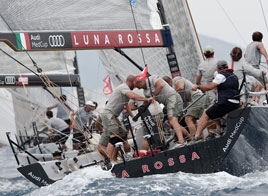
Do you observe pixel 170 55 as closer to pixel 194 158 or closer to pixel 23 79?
pixel 194 158

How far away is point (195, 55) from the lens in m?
8.70

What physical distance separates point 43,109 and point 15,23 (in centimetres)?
826

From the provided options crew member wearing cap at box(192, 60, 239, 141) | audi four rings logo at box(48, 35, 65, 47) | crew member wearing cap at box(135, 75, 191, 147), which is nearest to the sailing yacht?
audi four rings logo at box(48, 35, 65, 47)

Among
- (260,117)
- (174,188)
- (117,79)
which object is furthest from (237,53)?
(117,79)

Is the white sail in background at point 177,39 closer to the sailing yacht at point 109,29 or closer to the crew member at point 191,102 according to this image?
the sailing yacht at point 109,29

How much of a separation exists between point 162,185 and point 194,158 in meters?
0.67

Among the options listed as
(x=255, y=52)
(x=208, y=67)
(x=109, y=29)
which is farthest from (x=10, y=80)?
(x=255, y=52)

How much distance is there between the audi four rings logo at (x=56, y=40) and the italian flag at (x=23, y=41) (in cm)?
32

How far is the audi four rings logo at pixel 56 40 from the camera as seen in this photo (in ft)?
27.6

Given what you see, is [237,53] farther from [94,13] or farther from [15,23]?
[15,23]

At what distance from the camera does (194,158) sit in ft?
21.6

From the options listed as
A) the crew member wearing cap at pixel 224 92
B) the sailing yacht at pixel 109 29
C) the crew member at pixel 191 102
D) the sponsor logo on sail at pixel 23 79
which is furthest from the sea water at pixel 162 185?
the sponsor logo on sail at pixel 23 79

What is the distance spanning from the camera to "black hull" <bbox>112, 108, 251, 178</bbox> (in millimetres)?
6348

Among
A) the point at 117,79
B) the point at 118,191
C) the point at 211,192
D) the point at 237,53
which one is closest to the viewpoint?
the point at 211,192
